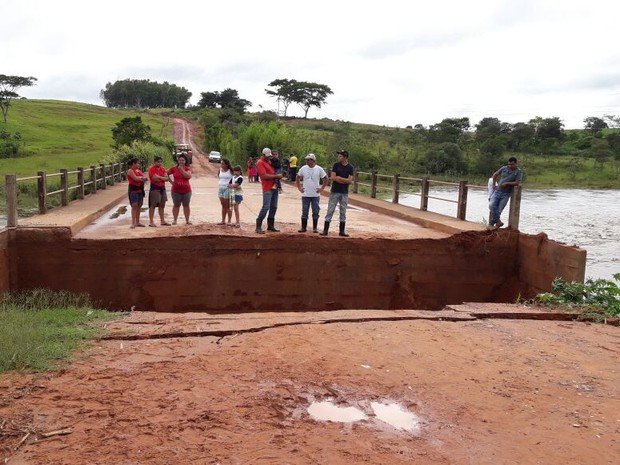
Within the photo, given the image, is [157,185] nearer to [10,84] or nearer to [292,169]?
[292,169]

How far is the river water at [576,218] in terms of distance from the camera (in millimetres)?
17381

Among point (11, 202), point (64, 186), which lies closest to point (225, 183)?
point (11, 202)

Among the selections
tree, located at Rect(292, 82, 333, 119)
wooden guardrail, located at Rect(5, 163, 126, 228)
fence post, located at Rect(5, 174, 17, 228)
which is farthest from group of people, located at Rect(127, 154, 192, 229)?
tree, located at Rect(292, 82, 333, 119)

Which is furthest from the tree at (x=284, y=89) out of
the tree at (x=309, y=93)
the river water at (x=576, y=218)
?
the river water at (x=576, y=218)

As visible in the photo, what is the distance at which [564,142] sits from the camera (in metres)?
63.4

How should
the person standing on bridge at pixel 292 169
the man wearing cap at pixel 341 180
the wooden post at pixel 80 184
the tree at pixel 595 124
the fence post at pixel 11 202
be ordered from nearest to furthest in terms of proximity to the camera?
the fence post at pixel 11 202 → the man wearing cap at pixel 341 180 → the wooden post at pixel 80 184 → the person standing on bridge at pixel 292 169 → the tree at pixel 595 124

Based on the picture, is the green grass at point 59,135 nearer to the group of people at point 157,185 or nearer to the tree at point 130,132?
the tree at point 130,132

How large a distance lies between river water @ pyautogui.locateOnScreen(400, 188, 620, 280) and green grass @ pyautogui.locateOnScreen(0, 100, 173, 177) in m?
20.1

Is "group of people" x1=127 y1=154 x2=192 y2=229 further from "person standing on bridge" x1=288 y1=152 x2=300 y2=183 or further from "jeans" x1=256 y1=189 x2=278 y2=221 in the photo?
"person standing on bridge" x1=288 y1=152 x2=300 y2=183

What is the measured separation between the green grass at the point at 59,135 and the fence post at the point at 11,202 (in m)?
15.8

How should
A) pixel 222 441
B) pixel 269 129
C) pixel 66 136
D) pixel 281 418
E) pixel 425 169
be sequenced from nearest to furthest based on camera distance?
pixel 222 441 < pixel 281 418 < pixel 269 129 < pixel 425 169 < pixel 66 136

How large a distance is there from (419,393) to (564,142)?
6516 cm

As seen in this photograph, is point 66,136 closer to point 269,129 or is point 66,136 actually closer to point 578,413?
point 269,129

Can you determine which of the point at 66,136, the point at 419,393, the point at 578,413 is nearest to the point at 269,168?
the point at 419,393
